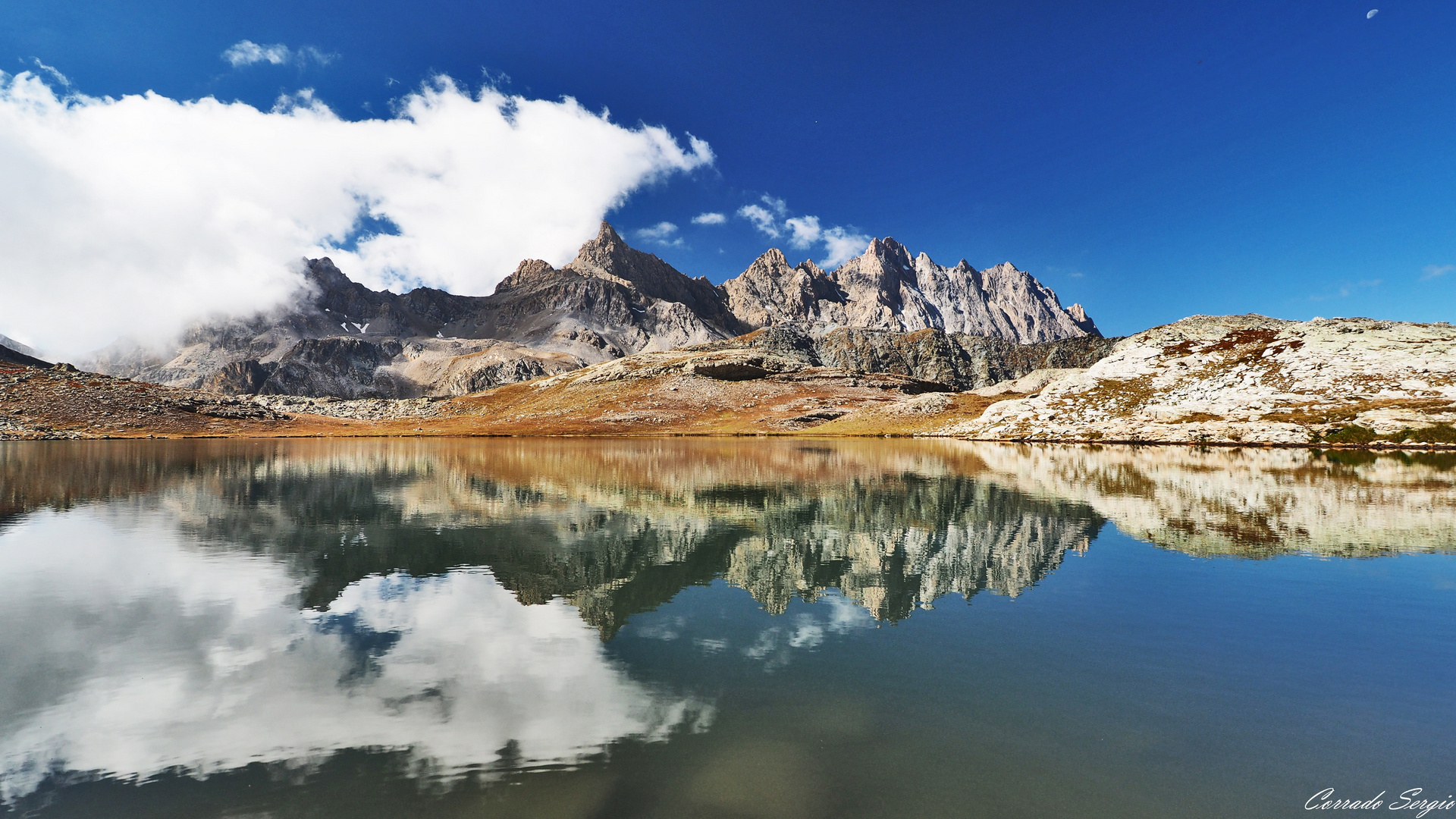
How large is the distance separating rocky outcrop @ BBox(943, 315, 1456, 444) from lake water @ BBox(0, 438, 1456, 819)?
6042 cm

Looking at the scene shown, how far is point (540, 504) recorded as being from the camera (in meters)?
32.8

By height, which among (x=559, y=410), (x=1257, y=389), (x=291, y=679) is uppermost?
(x=1257, y=389)

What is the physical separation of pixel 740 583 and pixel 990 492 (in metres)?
24.2

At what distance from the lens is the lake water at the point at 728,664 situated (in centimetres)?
750

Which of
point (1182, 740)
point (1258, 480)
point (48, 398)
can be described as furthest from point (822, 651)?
point (48, 398)

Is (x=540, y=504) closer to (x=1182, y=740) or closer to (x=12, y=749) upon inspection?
(x=12, y=749)

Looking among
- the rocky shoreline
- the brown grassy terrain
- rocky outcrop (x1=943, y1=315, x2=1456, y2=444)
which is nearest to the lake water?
rocky outcrop (x1=943, y1=315, x2=1456, y2=444)

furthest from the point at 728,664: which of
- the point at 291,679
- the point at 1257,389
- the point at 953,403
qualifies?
the point at 953,403

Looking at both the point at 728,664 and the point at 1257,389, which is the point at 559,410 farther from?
the point at 728,664

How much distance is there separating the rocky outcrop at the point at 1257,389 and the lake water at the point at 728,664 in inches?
2379

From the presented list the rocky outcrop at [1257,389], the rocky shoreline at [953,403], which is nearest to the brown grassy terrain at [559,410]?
the rocky shoreline at [953,403]

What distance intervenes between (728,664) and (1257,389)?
347 feet

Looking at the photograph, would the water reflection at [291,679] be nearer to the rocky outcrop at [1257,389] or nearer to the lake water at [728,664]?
the lake water at [728,664]

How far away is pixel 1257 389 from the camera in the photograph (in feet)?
282
